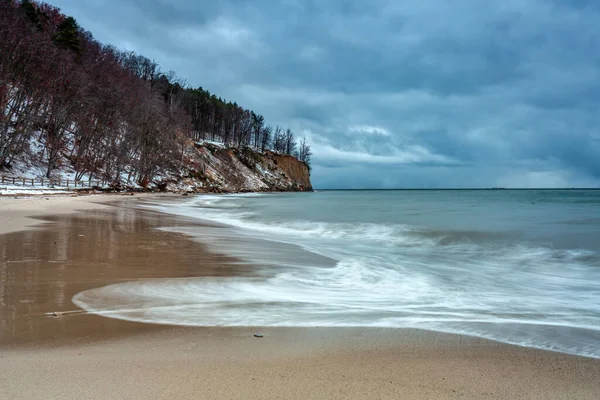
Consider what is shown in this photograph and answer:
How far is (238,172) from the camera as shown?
87.6m

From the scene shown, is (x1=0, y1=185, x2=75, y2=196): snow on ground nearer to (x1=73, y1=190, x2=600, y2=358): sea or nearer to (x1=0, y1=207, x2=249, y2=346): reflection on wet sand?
(x1=0, y1=207, x2=249, y2=346): reflection on wet sand

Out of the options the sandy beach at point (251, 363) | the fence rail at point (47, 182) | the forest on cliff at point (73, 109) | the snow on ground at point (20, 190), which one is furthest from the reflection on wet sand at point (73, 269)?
the forest on cliff at point (73, 109)

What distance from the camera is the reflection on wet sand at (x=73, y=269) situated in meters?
3.67

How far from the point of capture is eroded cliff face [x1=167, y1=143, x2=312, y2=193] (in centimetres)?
6874

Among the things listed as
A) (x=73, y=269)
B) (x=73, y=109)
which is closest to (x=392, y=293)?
(x=73, y=269)

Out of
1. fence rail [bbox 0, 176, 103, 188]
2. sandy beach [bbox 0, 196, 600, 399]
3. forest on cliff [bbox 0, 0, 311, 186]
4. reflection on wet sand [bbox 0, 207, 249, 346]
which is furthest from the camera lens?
forest on cliff [bbox 0, 0, 311, 186]

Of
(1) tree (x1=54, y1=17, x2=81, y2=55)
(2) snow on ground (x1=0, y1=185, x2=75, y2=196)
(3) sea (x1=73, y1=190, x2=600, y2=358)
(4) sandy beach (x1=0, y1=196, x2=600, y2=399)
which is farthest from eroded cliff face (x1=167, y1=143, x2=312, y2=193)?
(4) sandy beach (x1=0, y1=196, x2=600, y2=399)

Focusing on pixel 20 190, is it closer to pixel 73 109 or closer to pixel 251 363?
pixel 73 109

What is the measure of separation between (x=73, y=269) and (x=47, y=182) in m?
36.2

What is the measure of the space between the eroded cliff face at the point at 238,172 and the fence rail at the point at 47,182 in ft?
54.8

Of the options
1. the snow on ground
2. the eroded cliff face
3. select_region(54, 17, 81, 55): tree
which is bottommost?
the snow on ground

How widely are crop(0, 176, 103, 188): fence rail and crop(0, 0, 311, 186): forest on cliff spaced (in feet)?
4.73

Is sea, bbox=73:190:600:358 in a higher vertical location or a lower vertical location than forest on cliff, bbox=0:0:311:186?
lower

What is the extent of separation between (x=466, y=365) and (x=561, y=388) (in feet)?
2.09
